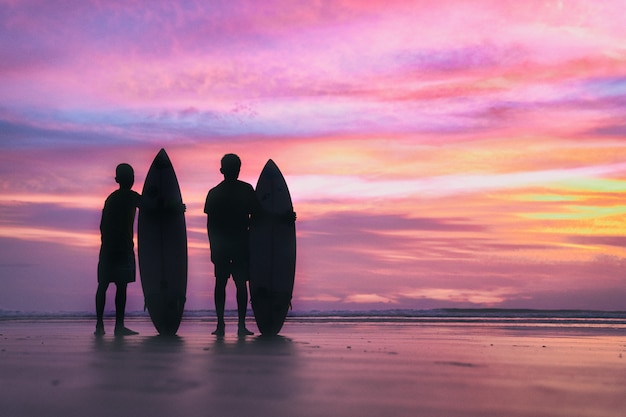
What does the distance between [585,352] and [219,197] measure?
13.5ft

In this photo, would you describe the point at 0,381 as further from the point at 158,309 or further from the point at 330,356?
the point at 158,309

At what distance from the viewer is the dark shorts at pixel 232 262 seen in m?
8.36

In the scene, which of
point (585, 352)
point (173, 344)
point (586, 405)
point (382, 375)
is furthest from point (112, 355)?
point (585, 352)

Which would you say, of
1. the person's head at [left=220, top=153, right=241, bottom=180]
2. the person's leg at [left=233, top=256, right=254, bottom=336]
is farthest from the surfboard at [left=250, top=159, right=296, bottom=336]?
the person's head at [left=220, top=153, right=241, bottom=180]

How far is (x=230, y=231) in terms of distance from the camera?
840 centimetres

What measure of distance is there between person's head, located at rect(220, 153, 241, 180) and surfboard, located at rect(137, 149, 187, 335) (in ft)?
3.16

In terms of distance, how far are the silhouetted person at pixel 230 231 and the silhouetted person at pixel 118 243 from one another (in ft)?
3.41

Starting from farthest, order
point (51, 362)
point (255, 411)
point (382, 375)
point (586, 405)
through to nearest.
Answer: point (51, 362) → point (382, 375) → point (586, 405) → point (255, 411)

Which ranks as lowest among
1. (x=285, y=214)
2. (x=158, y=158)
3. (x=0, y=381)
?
(x=0, y=381)

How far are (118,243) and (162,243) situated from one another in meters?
0.54

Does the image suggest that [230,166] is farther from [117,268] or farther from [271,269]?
[117,268]

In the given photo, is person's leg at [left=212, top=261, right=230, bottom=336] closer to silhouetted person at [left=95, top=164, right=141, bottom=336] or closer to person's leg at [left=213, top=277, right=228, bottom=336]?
person's leg at [left=213, top=277, right=228, bottom=336]

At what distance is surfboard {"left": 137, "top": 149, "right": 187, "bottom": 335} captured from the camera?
9.06m

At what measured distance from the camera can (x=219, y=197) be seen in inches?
334
